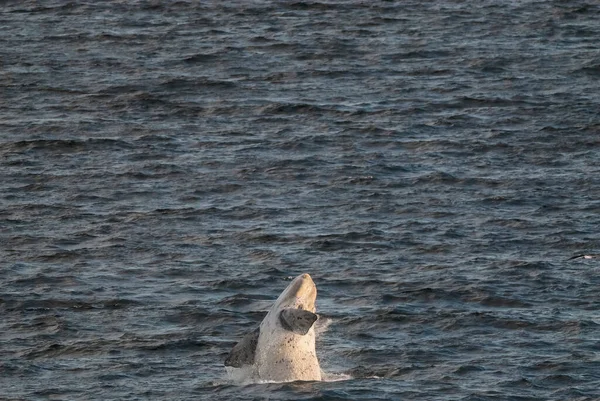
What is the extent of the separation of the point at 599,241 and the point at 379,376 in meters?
10.4

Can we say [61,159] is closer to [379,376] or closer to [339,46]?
[339,46]

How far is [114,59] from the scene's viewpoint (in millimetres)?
55656

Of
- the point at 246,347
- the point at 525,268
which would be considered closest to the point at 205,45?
the point at 525,268

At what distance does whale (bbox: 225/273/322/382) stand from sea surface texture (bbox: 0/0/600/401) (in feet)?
0.97

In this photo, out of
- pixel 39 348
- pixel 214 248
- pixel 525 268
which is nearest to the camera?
pixel 39 348

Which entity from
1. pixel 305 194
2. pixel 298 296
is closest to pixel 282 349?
pixel 298 296

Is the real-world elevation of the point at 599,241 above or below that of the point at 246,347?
below

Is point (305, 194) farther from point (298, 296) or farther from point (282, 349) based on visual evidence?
point (282, 349)

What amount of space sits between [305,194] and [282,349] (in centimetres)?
1528

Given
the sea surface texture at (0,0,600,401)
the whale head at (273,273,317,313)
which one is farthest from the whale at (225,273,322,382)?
the sea surface texture at (0,0,600,401)

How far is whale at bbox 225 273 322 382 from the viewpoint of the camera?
25.8m

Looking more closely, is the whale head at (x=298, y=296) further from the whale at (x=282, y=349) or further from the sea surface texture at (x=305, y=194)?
the sea surface texture at (x=305, y=194)

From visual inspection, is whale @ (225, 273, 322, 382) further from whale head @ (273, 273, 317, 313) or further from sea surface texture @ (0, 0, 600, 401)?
sea surface texture @ (0, 0, 600, 401)

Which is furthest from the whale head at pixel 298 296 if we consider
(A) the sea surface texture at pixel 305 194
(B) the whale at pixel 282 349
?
(A) the sea surface texture at pixel 305 194
